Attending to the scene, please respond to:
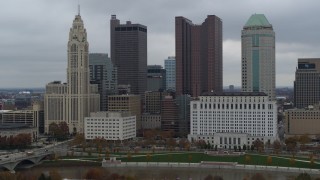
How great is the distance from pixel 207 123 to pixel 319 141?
16017 mm

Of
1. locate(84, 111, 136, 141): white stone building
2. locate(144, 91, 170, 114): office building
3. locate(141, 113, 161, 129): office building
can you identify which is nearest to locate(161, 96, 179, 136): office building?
locate(141, 113, 161, 129): office building

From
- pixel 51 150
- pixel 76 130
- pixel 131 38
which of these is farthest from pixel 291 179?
pixel 131 38

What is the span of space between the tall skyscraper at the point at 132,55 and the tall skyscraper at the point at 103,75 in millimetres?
3317

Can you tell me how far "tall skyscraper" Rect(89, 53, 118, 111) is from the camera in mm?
108419

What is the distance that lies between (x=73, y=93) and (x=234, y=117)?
2596 centimetres

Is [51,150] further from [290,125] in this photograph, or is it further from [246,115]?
[290,125]

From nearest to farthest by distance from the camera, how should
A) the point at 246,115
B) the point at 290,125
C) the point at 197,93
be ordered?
the point at 246,115 < the point at 290,125 < the point at 197,93

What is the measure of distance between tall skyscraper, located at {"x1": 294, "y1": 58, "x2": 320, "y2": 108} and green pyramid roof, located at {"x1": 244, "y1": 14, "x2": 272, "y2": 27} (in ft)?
47.5

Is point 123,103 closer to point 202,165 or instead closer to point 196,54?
→ point 196,54

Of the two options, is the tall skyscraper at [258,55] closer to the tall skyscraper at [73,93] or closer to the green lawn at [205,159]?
the tall skyscraper at [73,93]

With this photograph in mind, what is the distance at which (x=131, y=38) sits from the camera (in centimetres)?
12694

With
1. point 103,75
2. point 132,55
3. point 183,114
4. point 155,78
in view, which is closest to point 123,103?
point 183,114

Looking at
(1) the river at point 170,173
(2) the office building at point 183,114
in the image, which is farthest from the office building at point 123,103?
(1) the river at point 170,173

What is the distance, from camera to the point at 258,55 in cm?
10812
